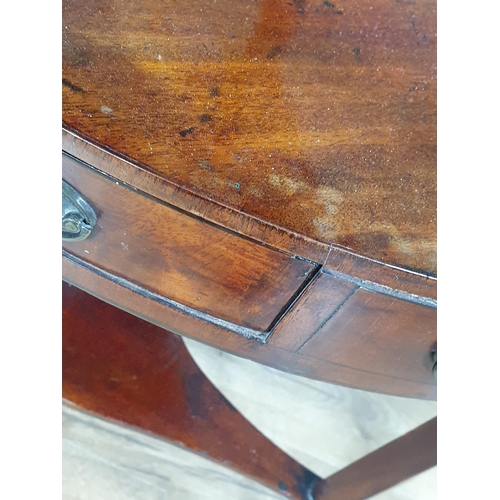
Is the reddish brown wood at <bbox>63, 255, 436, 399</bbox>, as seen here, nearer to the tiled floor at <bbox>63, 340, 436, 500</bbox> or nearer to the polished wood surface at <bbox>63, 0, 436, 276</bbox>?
the polished wood surface at <bbox>63, 0, 436, 276</bbox>

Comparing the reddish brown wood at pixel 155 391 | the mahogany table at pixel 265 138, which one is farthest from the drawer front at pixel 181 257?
the reddish brown wood at pixel 155 391

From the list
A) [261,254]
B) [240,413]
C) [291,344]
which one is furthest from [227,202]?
[240,413]

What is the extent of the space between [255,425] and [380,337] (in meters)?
0.40

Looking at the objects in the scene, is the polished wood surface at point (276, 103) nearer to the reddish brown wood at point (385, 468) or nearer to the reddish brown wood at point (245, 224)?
the reddish brown wood at point (245, 224)

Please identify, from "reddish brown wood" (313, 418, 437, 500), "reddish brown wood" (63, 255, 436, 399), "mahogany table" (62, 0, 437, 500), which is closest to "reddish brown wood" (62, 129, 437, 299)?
"mahogany table" (62, 0, 437, 500)

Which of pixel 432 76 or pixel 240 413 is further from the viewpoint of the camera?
pixel 240 413

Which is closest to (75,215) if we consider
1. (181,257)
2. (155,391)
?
(181,257)

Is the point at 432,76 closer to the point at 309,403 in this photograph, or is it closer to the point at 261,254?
the point at 261,254

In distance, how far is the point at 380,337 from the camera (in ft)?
1.16

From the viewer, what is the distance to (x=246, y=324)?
0.36m

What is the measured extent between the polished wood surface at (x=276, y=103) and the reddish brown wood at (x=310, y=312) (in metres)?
0.03

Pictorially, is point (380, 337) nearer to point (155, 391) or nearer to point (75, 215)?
point (75, 215)
